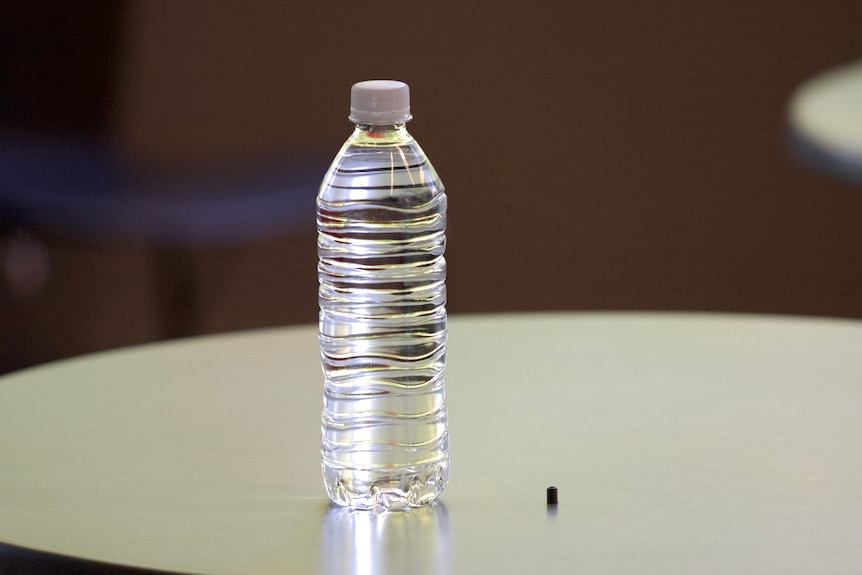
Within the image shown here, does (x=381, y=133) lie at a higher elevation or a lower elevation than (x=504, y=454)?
higher

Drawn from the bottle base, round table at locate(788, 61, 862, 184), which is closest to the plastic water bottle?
the bottle base

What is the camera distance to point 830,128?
2824 mm

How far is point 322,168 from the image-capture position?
3.51m

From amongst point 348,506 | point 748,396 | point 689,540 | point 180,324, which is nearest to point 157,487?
point 348,506

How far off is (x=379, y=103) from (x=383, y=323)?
1.09ft

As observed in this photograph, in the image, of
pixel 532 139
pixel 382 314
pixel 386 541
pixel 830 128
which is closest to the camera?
pixel 386 541

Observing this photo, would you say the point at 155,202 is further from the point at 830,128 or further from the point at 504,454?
the point at 504,454

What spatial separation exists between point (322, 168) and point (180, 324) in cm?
55

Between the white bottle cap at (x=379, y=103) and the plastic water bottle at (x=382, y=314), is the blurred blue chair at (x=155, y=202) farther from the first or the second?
the white bottle cap at (x=379, y=103)

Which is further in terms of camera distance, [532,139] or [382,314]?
[532,139]

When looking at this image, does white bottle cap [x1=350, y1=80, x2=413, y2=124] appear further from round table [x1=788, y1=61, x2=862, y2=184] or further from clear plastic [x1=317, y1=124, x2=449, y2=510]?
round table [x1=788, y1=61, x2=862, y2=184]

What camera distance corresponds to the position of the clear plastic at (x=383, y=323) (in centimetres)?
137

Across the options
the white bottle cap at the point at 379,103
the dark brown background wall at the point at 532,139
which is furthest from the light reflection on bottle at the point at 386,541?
the dark brown background wall at the point at 532,139

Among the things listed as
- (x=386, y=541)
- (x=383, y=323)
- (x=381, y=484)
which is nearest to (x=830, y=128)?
(x=383, y=323)
